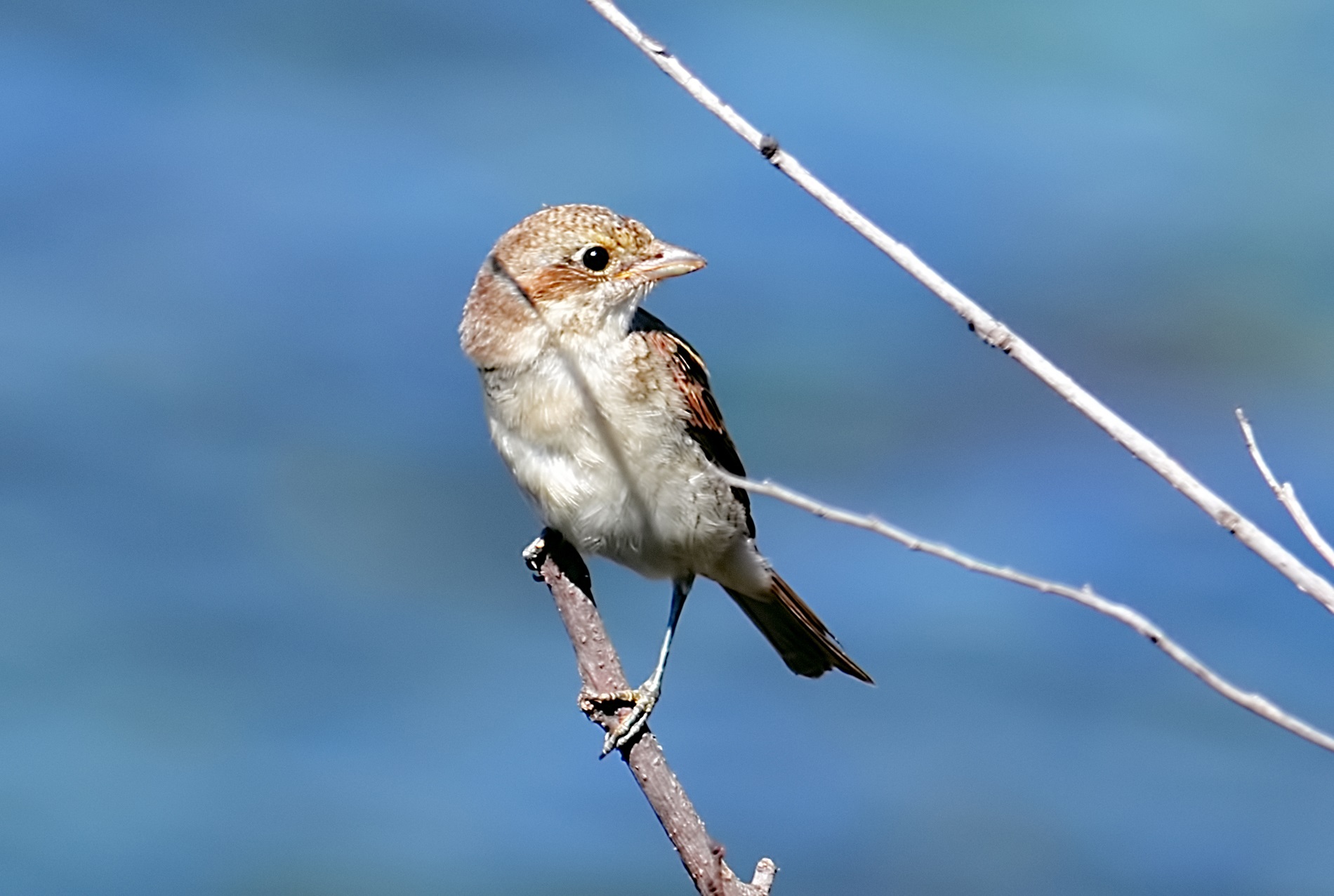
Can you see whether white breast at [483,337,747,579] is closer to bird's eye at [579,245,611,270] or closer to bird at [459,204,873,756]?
bird at [459,204,873,756]

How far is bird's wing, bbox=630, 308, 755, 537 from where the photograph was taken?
5242 millimetres

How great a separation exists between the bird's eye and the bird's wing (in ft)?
0.79

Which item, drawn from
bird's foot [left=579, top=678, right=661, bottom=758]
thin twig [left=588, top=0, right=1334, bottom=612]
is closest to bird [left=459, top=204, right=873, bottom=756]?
bird's foot [left=579, top=678, right=661, bottom=758]

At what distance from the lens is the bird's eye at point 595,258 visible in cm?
504

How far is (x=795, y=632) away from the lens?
595 cm

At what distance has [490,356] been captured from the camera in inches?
201

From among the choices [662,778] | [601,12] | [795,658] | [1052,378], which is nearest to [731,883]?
[662,778]

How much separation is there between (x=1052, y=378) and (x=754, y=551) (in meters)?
2.92

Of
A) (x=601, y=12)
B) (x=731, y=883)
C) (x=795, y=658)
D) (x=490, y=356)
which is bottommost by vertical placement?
(x=731, y=883)

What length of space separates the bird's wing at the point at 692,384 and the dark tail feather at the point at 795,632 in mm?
541

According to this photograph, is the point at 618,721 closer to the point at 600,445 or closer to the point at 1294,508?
the point at 600,445

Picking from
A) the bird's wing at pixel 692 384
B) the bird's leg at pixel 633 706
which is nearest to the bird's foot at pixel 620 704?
the bird's leg at pixel 633 706

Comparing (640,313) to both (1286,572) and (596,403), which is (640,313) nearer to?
(596,403)

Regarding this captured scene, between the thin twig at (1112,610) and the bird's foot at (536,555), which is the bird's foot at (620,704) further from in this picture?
the thin twig at (1112,610)
